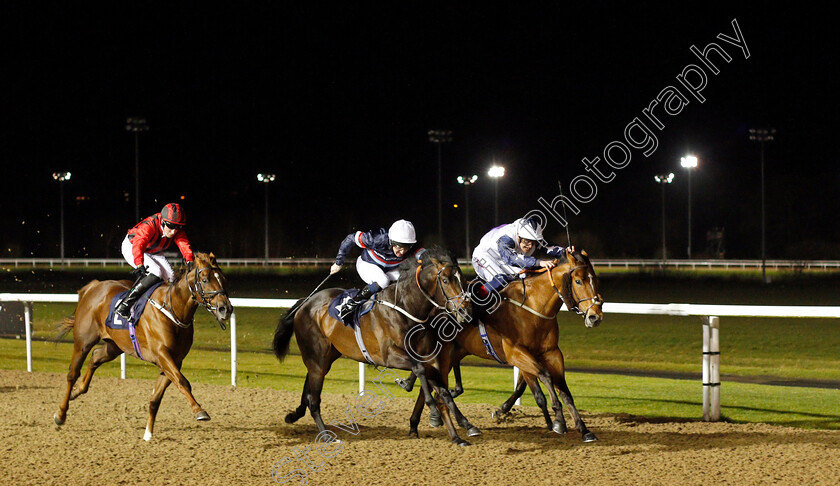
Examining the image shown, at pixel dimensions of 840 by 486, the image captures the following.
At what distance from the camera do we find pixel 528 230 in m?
6.60

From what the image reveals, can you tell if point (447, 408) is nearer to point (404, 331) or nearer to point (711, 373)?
point (404, 331)

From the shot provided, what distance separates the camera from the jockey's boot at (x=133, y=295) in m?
6.65

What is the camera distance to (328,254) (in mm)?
51594

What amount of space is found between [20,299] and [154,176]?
171ft

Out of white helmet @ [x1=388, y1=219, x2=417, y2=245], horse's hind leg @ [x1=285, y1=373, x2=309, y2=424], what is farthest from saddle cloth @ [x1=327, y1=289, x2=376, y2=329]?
horse's hind leg @ [x1=285, y1=373, x2=309, y2=424]

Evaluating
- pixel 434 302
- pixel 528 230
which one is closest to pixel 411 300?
pixel 434 302

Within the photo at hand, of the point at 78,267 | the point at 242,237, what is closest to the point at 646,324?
the point at 78,267

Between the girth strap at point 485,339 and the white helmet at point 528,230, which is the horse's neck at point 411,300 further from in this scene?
the white helmet at point 528,230

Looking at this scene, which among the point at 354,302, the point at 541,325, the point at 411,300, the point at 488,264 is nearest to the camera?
the point at 411,300

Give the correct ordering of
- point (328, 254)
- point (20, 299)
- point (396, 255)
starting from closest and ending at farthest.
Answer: point (396, 255)
point (20, 299)
point (328, 254)

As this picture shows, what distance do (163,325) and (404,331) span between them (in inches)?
73.4

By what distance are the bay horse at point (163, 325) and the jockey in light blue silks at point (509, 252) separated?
199 centimetres

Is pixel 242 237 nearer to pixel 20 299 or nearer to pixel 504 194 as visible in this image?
pixel 504 194

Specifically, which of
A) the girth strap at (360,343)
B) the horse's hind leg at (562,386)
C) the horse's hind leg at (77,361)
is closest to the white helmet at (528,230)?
the horse's hind leg at (562,386)
